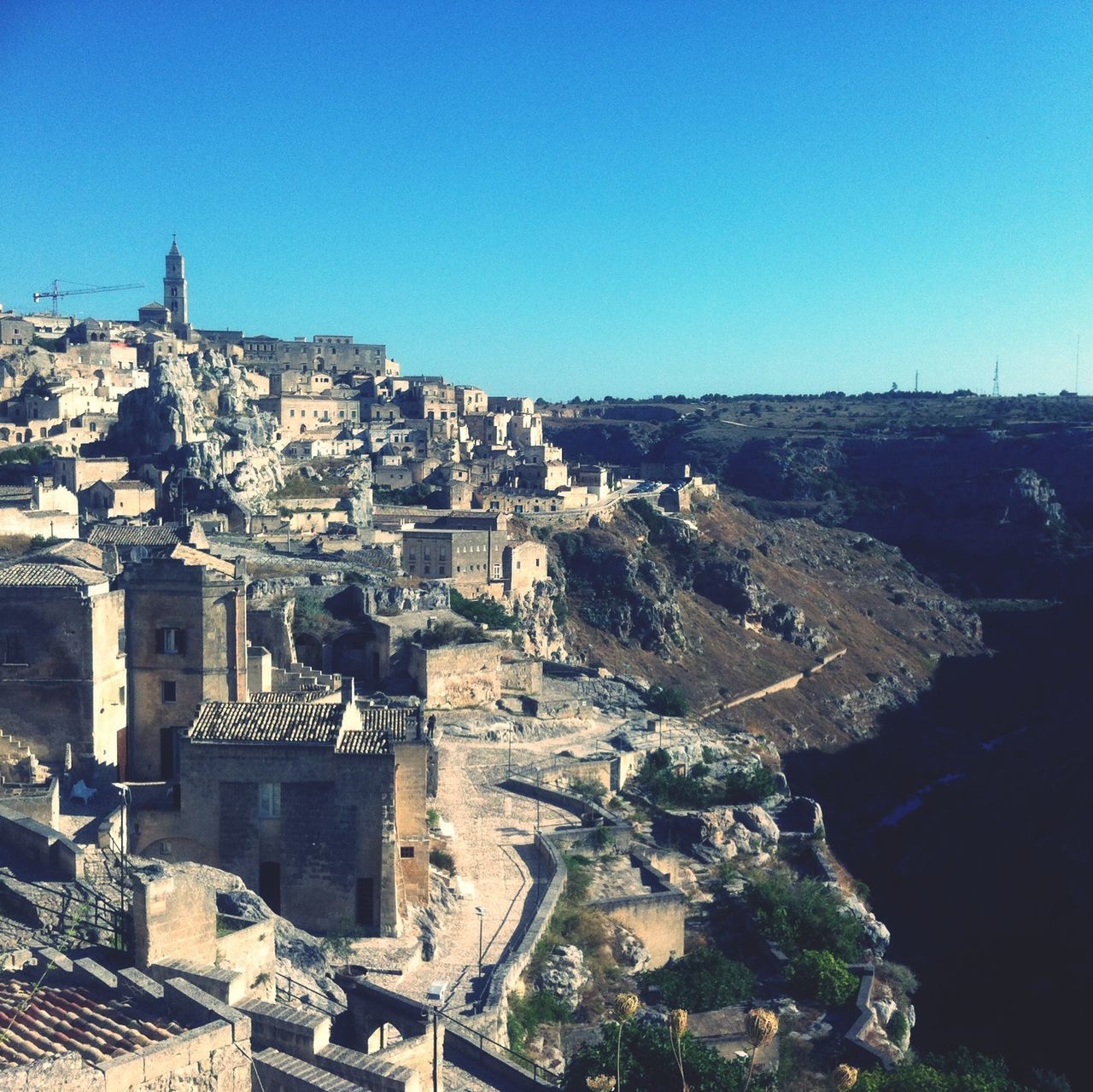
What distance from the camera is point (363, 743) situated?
17.5m

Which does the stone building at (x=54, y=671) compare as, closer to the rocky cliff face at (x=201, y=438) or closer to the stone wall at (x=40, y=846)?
the stone wall at (x=40, y=846)

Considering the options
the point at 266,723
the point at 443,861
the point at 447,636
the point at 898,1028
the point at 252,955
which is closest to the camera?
the point at 252,955

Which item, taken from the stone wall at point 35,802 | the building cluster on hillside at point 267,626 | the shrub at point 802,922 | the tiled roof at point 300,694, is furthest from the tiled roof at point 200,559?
the shrub at point 802,922

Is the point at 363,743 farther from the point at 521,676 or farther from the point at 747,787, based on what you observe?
the point at 521,676

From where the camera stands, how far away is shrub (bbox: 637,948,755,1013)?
64.0ft

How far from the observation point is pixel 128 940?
1145 centimetres

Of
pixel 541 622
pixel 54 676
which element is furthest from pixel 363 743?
pixel 541 622

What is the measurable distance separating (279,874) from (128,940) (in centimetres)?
588

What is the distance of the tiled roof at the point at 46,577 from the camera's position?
65.5 ft

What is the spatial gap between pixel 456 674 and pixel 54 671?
14.1m

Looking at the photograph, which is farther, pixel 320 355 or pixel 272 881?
pixel 320 355

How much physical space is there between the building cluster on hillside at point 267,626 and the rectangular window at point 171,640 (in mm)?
49

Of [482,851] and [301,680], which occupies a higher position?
[301,680]

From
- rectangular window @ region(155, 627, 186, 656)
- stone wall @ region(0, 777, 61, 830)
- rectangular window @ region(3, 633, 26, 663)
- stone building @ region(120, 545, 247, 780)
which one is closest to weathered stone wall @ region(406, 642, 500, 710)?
stone building @ region(120, 545, 247, 780)
